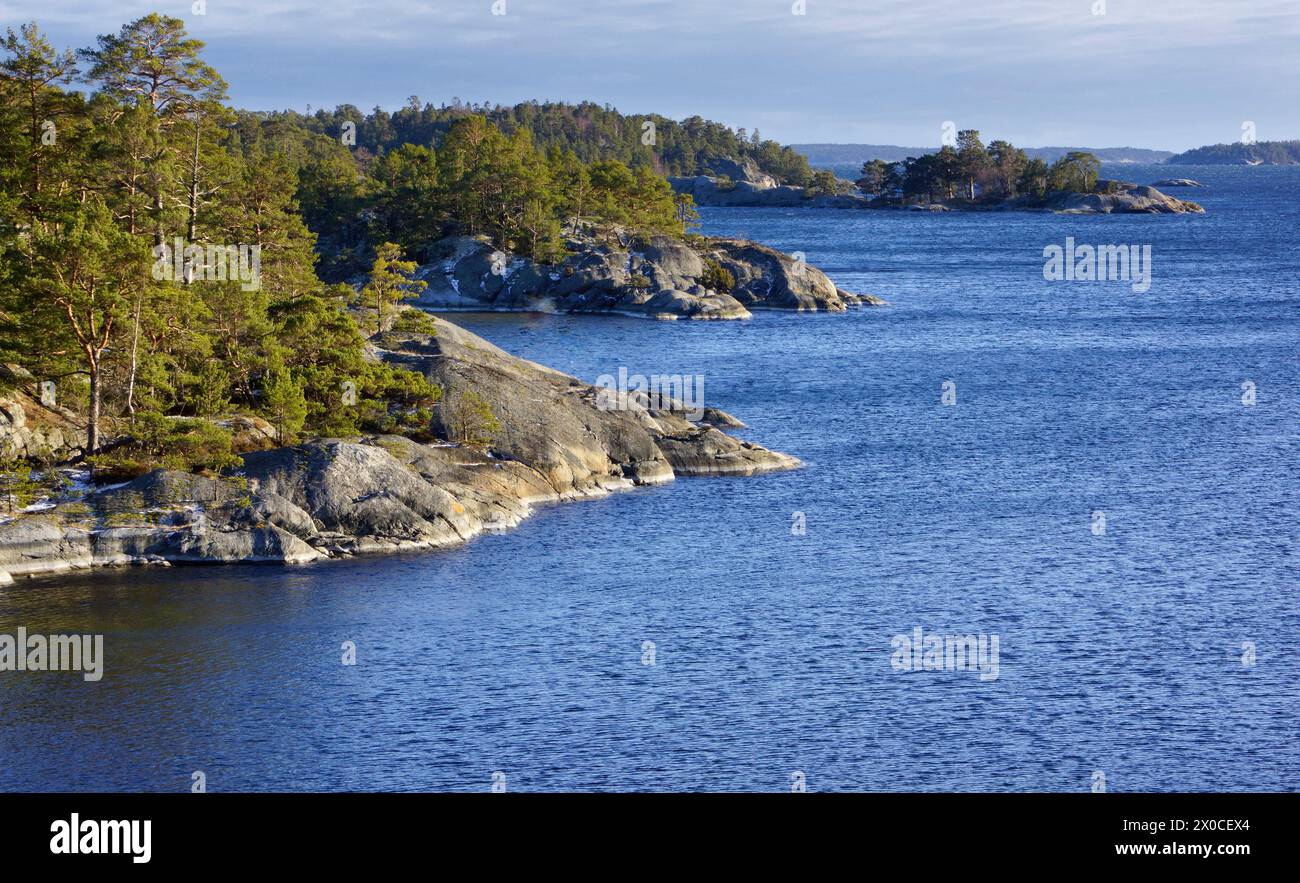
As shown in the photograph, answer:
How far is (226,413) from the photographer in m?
55.6

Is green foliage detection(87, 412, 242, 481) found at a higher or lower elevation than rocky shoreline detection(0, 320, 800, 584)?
higher

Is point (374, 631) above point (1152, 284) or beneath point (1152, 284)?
beneath

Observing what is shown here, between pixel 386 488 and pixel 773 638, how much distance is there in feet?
56.1

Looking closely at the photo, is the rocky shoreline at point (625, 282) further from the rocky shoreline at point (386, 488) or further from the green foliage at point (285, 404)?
the green foliage at point (285, 404)

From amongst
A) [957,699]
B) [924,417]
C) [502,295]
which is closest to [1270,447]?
[924,417]

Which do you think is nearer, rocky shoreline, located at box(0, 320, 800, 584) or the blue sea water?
the blue sea water

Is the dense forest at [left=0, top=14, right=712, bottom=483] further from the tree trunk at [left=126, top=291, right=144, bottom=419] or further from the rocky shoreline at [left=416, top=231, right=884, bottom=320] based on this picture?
the rocky shoreline at [left=416, top=231, right=884, bottom=320]

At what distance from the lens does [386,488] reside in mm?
51219

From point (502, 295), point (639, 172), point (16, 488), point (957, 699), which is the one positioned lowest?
point (957, 699)

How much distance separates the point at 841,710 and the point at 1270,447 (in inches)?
1699

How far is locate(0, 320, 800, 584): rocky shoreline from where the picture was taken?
47.4m

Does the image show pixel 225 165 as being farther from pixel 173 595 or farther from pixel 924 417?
pixel 924 417

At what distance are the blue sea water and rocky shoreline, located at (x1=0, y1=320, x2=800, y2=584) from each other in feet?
4.84
